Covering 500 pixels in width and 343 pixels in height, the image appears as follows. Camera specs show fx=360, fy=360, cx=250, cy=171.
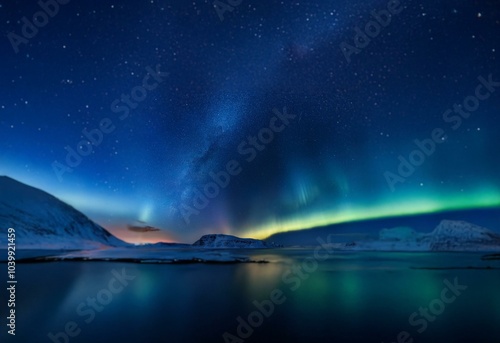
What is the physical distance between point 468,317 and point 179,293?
13.9m

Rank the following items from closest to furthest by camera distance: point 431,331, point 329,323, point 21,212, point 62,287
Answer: point 431,331 → point 329,323 → point 62,287 → point 21,212

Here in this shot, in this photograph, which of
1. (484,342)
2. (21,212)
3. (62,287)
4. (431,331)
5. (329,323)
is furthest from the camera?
(21,212)

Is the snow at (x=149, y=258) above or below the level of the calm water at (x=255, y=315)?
above

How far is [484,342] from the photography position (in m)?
10.2

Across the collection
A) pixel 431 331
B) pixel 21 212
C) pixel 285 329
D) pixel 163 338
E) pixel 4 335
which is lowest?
pixel 4 335

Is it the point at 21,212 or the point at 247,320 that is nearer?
the point at 247,320

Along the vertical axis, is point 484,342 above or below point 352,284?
below

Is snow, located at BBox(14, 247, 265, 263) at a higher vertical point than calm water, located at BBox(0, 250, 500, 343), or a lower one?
higher

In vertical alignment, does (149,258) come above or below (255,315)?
above

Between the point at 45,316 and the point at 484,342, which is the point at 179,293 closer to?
the point at 45,316

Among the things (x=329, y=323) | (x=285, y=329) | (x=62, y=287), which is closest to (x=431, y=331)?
(x=329, y=323)

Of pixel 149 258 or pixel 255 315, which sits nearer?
pixel 255 315

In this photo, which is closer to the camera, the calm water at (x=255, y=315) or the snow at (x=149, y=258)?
the calm water at (x=255, y=315)

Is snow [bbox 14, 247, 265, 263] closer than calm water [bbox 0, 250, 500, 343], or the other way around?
calm water [bbox 0, 250, 500, 343]
